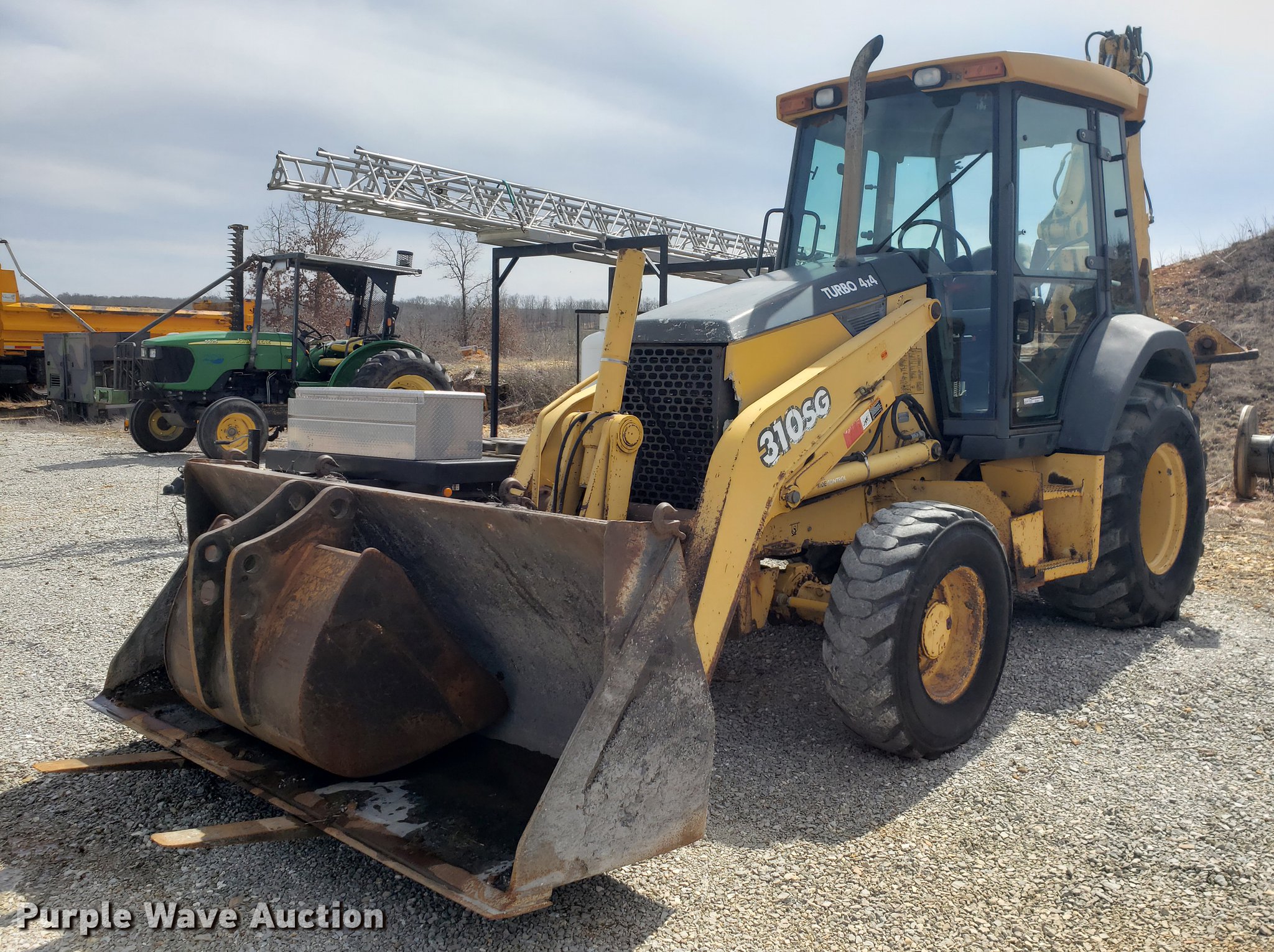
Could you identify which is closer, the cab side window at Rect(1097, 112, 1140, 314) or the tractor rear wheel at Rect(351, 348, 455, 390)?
the cab side window at Rect(1097, 112, 1140, 314)

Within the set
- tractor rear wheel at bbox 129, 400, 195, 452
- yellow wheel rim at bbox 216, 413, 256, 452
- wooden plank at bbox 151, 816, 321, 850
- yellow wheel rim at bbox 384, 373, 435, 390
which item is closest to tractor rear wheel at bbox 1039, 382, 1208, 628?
wooden plank at bbox 151, 816, 321, 850

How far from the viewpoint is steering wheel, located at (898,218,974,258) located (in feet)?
16.4

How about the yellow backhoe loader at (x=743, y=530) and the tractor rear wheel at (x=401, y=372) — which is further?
the tractor rear wheel at (x=401, y=372)

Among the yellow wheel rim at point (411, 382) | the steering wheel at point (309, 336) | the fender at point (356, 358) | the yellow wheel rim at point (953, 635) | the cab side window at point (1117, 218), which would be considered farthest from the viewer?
the steering wheel at point (309, 336)

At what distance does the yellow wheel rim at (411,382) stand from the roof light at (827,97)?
684 centimetres

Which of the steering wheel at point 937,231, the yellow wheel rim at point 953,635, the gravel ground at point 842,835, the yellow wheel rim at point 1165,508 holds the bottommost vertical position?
the gravel ground at point 842,835

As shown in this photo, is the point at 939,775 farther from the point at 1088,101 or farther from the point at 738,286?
the point at 1088,101

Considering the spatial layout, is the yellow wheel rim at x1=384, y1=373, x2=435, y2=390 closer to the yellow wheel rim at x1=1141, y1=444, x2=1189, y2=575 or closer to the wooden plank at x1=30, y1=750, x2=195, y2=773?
the yellow wheel rim at x1=1141, y1=444, x2=1189, y2=575

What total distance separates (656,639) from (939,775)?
1.61m

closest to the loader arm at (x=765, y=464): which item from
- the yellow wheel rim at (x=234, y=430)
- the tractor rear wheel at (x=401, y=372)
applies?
the tractor rear wheel at (x=401, y=372)

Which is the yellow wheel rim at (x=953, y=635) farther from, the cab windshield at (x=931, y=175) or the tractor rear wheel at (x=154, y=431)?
the tractor rear wheel at (x=154, y=431)

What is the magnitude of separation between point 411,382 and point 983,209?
25.5ft

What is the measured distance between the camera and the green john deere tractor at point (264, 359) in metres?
12.5

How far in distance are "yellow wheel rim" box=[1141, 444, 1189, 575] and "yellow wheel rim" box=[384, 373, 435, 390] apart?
759 cm
